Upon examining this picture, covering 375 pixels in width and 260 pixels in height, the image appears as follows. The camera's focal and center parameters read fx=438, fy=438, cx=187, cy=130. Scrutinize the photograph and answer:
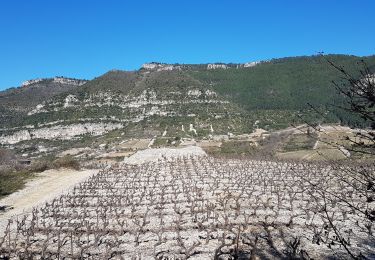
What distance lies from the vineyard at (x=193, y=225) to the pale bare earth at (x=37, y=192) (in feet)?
4.08

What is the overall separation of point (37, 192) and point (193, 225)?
52.2ft

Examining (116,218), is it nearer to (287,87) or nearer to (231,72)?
(287,87)

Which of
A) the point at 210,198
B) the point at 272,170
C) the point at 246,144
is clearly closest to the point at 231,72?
the point at 246,144

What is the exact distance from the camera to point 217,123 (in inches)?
4567

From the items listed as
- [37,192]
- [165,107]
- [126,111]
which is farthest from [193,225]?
[126,111]

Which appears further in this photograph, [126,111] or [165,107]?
[126,111]

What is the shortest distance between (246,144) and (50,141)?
76261mm

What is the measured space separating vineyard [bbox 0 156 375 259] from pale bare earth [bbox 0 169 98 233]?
4.08 feet

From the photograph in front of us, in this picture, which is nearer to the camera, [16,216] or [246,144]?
[16,216]

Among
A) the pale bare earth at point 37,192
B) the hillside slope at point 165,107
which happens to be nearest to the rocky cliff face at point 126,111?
the hillside slope at point 165,107

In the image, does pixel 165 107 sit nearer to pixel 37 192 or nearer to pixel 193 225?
pixel 37 192

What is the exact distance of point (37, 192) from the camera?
97.9 ft

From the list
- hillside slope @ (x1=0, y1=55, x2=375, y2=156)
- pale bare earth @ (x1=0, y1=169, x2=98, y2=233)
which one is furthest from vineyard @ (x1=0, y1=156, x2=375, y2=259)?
hillside slope @ (x1=0, y1=55, x2=375, y2=156)

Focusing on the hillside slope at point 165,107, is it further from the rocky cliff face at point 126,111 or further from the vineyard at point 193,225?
the vineyard at point 193,225
